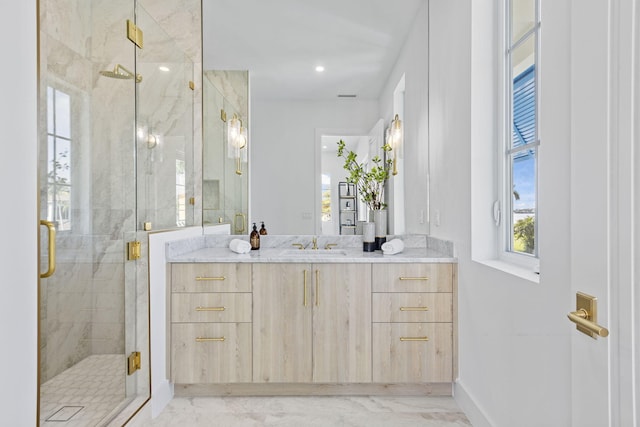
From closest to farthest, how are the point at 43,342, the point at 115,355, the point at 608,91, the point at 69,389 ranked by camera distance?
the point at 608,91
the point at 43,342
the point at 69,389
the point at 115,355

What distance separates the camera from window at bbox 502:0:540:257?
5.04 ft

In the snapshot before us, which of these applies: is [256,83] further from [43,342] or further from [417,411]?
[417,411]

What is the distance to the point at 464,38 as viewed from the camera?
1.99 metres

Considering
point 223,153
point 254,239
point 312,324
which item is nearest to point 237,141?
point 223,153

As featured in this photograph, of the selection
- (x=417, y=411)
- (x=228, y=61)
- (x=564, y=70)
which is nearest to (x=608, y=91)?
(x=564, y=70)

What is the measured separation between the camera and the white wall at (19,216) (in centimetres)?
114

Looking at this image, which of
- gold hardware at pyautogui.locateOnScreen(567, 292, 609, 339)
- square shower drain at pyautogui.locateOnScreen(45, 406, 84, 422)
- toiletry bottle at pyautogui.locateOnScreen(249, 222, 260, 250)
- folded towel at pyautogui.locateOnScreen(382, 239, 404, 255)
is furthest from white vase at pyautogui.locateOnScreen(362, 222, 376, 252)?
square shower drain at pyautogui.locateOnScreen(45, 406, 84, 422)

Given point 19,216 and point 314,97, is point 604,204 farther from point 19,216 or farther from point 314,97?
point 314,97

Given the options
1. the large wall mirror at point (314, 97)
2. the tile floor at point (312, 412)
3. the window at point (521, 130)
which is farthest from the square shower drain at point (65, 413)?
the window at point (521, 130)

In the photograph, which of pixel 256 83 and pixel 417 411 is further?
pixel 256 83

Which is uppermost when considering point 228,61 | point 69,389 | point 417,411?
point 228,61

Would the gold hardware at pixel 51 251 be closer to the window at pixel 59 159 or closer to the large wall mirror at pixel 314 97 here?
the window at pixel 59 159

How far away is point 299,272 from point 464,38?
161 centimetres

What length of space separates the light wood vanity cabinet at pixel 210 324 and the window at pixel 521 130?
4.84ft
